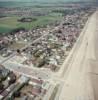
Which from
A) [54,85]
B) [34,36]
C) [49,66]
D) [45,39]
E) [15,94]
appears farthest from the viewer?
[34,36]

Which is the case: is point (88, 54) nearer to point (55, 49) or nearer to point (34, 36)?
point (55, 49)

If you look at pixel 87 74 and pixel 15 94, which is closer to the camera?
pixel 15 94

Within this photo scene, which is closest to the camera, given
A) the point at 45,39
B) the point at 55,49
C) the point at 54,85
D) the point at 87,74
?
the point at 54,85

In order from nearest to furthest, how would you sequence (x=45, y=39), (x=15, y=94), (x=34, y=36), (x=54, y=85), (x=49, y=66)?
1. (x=15, y=94)
2. (x=54, y=85)
3. (x=49, y=66)
4. (x=45, y=39)
5. (x=34, y=36)

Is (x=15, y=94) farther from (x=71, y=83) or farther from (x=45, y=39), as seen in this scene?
(x=45, y=39)

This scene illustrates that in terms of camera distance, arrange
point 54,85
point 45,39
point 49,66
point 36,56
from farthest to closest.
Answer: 1. point 45,39
2. point 36,56
3. point 49,66
4. point 54,85

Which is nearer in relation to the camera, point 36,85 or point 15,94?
point 15,94

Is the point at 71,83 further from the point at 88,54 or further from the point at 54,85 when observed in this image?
the point at 88,54

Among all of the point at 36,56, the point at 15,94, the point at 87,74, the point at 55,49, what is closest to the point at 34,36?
the point at 55,49

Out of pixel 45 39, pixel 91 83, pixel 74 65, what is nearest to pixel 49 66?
pixel 74 65
